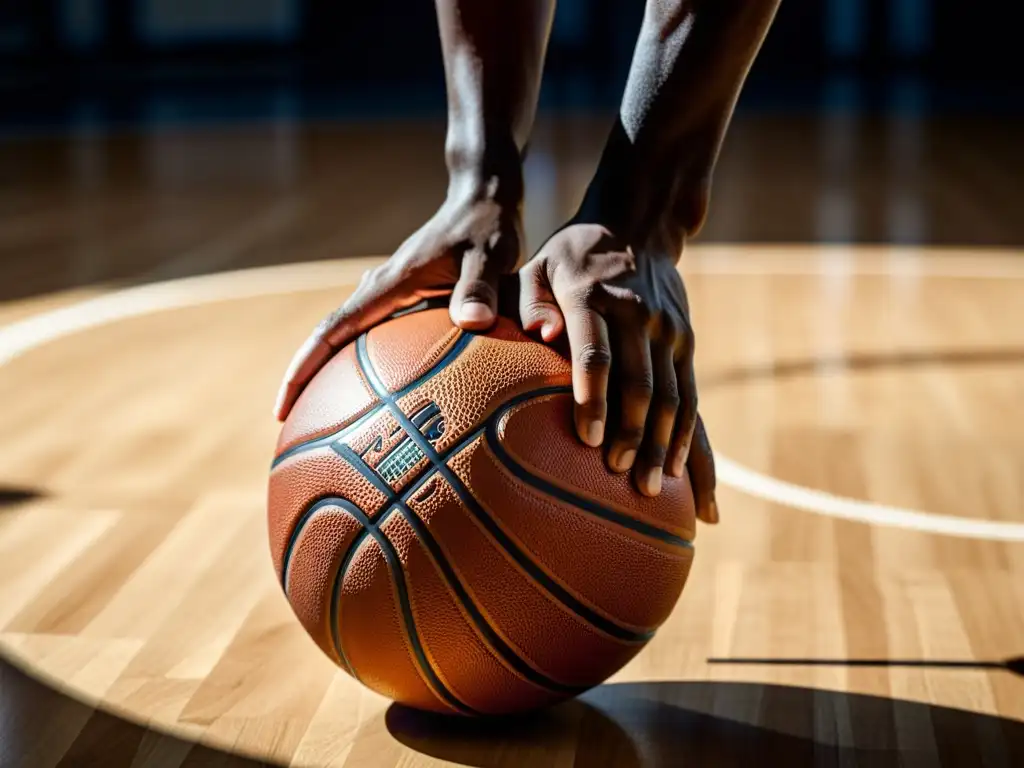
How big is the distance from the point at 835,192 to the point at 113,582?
492 cm

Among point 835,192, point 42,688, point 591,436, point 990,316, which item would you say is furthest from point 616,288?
point 835,192

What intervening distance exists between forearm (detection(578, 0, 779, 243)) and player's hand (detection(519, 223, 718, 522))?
66mm

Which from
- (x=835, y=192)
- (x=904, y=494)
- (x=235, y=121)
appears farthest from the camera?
(x=235, y=121)

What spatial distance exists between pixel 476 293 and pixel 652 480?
0.31m

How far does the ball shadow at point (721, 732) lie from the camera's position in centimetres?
185

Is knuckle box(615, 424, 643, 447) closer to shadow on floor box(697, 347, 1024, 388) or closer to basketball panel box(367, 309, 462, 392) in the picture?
basketball panel box(367, 309, 462, 392)

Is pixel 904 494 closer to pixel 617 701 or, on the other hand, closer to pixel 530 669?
pixel 617 701

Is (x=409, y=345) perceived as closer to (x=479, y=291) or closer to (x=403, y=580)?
(x=479, y=291)

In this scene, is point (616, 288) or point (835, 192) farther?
point (835, 192)

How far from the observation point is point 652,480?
1.80 m

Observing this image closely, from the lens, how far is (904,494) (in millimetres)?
2889

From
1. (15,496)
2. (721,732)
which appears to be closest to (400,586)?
(721,732)

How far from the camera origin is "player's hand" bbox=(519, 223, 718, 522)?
5.80 ft

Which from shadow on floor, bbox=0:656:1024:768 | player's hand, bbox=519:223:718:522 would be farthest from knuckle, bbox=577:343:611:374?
shadow on floor, bbox=0:656:1024:768
